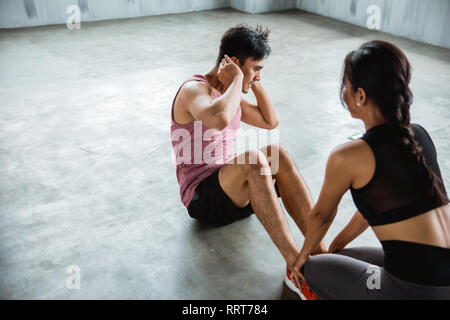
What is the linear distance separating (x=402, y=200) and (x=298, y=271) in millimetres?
540

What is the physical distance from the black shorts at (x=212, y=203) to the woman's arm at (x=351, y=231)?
41cm

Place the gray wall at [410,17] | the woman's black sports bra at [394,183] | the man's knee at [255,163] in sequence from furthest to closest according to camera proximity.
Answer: the gray wall at [410,17] → the man's knee at [255,163] → the woman's black sports bra at [394,183]

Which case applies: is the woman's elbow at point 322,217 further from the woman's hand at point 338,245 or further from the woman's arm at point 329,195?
the woman's hand at point 338,245

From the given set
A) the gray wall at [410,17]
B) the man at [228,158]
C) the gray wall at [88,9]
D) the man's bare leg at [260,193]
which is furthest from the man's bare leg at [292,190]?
the gray wall at [88,9]

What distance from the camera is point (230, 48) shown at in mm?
2238

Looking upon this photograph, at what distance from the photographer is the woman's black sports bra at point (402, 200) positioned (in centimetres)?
141

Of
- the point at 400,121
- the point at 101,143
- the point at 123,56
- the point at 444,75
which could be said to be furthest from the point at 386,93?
the point at 123,56

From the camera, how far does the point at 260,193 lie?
1.99 meters

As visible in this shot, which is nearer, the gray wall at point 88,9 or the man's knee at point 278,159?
the man's knee at point 278,159

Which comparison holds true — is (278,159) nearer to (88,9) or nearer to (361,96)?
(361,96)

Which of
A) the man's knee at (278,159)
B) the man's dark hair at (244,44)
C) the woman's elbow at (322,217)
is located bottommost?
the man's knee at (278,159)

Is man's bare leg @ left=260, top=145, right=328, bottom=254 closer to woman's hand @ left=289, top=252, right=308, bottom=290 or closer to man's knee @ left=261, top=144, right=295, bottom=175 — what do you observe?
man's knee @ left=261, top=144, right=295, bottom=175

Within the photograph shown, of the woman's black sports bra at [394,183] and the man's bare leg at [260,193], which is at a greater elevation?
the woman's black sports bra at [394,183]

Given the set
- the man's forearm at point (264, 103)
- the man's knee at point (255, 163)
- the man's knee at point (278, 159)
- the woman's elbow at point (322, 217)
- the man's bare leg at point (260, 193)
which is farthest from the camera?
the man's forearm at point (264, 103)
